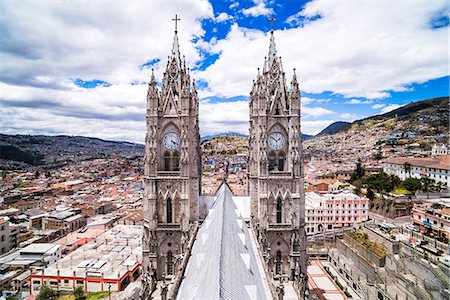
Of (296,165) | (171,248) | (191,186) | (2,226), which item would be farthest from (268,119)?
(2,226)

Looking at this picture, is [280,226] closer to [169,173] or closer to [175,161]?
[169,173]

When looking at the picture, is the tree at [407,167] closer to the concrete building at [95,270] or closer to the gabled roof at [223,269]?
the concrete building at [95,270]

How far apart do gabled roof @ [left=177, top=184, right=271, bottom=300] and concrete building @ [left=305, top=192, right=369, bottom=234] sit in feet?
148

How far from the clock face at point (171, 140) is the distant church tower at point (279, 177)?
7536 mm

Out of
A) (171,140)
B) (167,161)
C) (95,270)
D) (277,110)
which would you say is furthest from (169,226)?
(95,270)

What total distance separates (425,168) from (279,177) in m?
73.5

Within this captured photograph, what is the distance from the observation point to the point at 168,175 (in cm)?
2716

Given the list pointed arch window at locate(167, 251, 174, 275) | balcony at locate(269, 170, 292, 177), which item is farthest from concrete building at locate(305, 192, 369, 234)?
pointed arch window at locate(167, 251, 174, 275)

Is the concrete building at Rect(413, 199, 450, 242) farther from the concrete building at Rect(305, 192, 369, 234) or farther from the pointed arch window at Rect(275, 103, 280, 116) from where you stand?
the pointed arch window at Rect(275, 103, 280, 116)

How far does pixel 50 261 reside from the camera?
155ft

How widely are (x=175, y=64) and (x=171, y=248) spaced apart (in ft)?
57.2

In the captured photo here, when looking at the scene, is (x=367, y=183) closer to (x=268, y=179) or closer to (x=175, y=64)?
(x=268, y=179)

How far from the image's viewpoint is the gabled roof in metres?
13.2

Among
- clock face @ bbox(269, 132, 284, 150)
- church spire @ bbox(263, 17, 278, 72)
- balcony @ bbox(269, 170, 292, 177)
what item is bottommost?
balcony @ bbox(269, 170, 292, 177)
